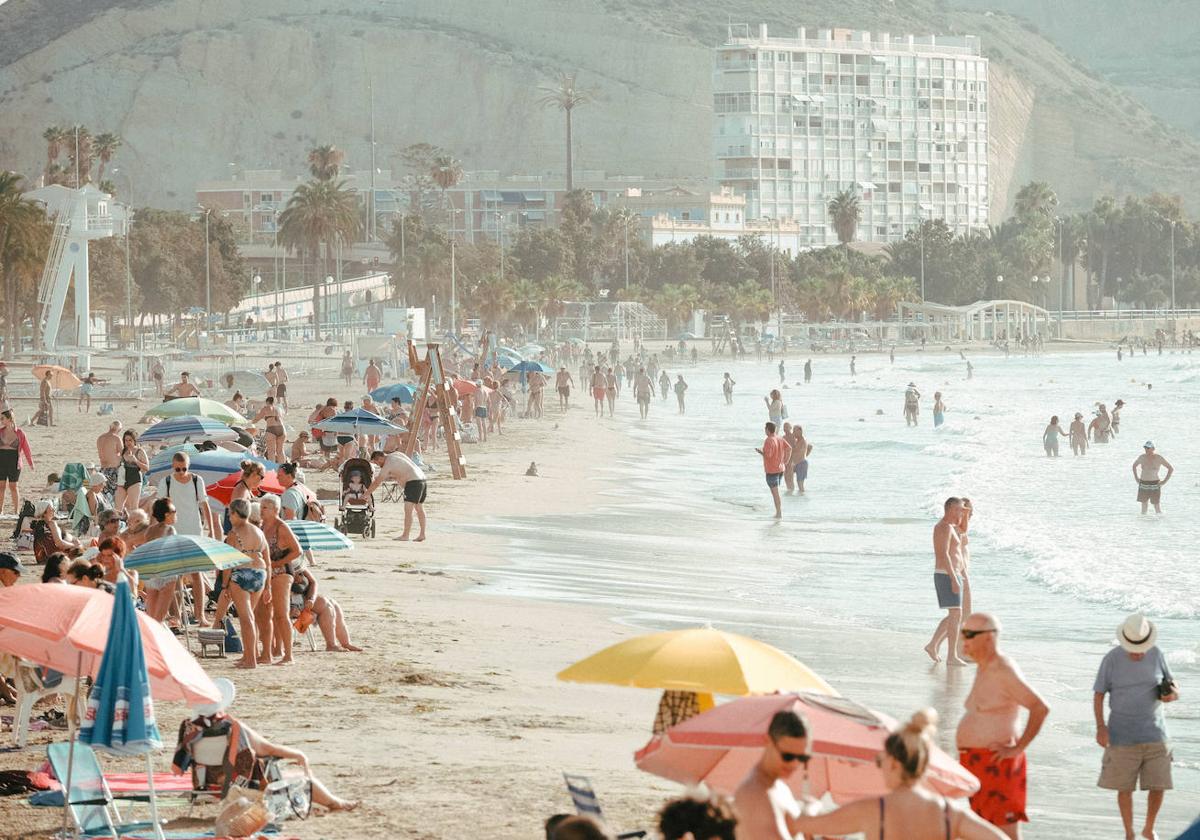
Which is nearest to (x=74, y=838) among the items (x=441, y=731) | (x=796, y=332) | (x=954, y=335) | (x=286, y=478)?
(x=441, y=731)

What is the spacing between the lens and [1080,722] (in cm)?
1097

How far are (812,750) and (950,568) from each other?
6854 mm

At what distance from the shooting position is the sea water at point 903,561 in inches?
459

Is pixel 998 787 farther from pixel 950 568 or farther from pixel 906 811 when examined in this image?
pixel 950 568

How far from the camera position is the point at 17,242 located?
6272 centimetres

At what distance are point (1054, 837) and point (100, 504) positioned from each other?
431 inches

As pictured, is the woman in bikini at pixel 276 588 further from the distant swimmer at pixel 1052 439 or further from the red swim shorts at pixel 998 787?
the distant swimmer at pixel 1052 439

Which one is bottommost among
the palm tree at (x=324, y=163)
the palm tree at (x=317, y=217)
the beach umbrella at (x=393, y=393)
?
the beach umbrella at (x=393, y=393)

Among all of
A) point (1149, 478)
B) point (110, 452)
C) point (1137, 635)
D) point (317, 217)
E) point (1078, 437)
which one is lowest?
point (1078, 437)

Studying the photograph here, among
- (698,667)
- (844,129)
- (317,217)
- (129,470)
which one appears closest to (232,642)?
(698,667)

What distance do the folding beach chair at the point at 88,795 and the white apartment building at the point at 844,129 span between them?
490 ft

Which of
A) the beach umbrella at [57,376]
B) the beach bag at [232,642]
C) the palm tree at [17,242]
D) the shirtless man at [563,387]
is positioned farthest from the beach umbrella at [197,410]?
the palm tree at [17,242]

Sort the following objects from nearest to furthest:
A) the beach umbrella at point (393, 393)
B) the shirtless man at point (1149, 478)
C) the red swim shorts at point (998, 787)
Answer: the red swim shorts at point (998, 787) → the shirtless man at point (1149, 478) → the beach umbrella at point (393, 393)

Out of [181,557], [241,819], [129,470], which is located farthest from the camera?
[129,470]
